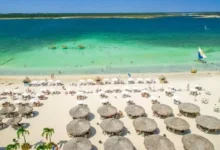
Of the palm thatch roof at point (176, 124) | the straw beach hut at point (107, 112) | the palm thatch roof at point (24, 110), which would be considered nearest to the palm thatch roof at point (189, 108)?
the palm thatch roof at point (176, 124)

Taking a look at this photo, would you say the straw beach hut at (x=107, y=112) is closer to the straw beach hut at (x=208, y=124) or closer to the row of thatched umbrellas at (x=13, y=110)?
the row of thatched umbrellas at (x=13, y=110)

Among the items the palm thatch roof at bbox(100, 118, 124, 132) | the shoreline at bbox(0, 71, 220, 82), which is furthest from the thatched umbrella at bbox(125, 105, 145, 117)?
the shoreline at bbox(0, 71, 220, 82)

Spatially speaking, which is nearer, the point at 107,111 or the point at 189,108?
the point at 107,111

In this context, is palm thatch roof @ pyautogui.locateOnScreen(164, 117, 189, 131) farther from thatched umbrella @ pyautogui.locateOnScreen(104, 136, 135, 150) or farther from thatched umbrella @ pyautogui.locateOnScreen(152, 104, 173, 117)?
thatched umbrella @ pyautogui.locateOnScreen(104, 136, 135, 150)

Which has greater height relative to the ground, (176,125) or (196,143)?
(176,125)

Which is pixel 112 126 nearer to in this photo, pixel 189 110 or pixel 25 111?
pixel 189 110

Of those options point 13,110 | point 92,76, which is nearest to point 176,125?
point 13,110

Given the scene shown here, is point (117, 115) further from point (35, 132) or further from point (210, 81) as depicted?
point (210, 81)
